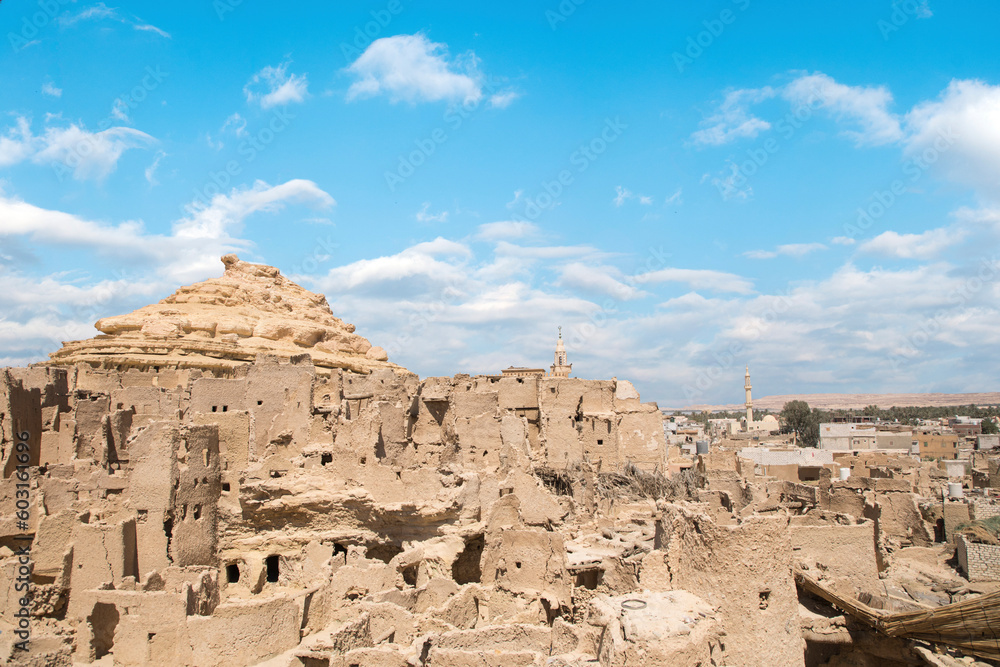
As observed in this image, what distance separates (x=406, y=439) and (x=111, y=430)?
8.06 m

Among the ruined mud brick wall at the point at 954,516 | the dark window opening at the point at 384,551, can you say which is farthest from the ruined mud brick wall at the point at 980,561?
the dark window opening at the point at 384,551

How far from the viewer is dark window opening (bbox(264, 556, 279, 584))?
14.1 m

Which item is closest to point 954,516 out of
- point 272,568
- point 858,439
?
point 272,568

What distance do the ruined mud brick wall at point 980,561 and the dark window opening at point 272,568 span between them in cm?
1838

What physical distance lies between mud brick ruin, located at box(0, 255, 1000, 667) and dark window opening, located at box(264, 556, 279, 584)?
0.14ft

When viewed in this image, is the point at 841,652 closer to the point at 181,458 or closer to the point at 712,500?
the point at 712,500

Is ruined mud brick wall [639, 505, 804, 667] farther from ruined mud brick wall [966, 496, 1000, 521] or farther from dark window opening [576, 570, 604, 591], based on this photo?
ruined mud brick wall [966, 496, 1000, 521]

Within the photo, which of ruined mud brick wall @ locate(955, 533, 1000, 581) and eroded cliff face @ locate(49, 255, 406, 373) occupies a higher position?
eroded cliff face @ locate(49, 255, 406, 373)

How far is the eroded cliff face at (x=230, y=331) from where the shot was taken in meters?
31.9

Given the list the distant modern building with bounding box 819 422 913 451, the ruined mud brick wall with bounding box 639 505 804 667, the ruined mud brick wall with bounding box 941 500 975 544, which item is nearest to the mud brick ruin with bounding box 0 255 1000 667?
the ruined mud brick wall with bounding box 639 505 804 667

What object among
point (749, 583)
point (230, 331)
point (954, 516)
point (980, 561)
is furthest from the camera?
point (230, 331)

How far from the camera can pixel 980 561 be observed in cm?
2025

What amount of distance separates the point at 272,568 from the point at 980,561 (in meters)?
19.1

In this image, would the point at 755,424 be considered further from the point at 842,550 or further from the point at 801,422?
the point at 842,550
